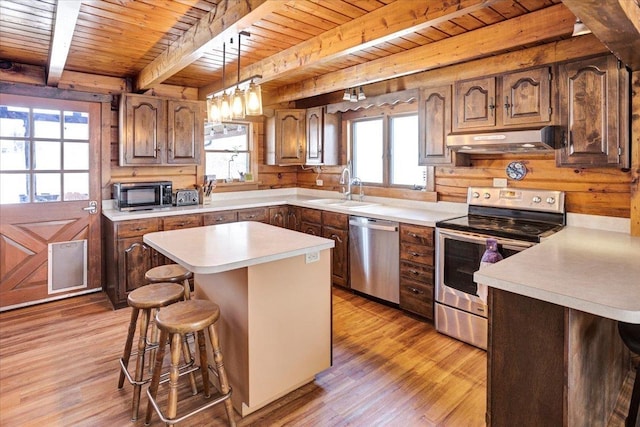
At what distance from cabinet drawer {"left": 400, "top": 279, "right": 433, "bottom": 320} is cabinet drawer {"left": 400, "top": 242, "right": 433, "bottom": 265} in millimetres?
213

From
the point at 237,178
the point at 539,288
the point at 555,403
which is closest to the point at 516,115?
the point at 539,288

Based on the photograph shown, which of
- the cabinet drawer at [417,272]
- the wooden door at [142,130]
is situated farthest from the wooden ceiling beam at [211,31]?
the cabinet drawer at [417,272]

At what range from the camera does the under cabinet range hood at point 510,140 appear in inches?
107

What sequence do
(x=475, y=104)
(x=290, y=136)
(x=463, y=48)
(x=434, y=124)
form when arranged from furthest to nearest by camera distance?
1. (x=290, y=136)
2. (x=434, y=124)
3. (x=475, y=104)
4. (x=463, y=48)

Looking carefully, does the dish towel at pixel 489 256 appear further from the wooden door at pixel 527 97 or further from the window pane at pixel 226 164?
the window pane at pixel 226 164

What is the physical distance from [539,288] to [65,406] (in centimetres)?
261

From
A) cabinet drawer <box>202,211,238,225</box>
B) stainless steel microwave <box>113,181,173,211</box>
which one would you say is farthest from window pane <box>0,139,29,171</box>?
cabinet drawer <box>202,211,238,225</box>

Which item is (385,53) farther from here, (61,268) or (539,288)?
(61,268)

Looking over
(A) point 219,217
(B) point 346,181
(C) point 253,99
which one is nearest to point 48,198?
(A) point 219,217

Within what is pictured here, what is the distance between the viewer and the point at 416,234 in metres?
3.42

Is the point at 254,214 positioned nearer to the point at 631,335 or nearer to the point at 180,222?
the point at 180,222

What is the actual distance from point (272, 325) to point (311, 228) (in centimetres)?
248

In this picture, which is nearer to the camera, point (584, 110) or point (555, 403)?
point (555, 403)

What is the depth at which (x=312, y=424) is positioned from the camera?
2.09 metres
